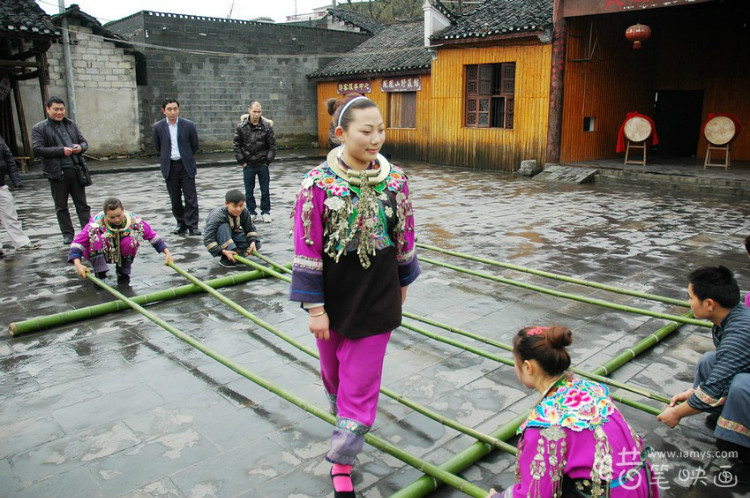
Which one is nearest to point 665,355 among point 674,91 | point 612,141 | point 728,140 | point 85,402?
point 85,402

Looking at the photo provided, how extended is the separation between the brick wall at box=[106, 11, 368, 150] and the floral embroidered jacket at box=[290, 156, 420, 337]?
17825 mm

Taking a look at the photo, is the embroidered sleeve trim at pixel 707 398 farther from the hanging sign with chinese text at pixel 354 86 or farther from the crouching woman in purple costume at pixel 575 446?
the hanging sign with chinese text at pixel 354 86

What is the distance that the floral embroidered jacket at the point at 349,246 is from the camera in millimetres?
2398

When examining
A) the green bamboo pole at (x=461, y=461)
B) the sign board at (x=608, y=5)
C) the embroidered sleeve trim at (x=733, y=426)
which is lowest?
the green bamboo pole at (x=461, y=461)

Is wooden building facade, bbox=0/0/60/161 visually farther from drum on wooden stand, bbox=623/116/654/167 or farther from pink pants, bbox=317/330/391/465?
pink pants, bbox=317/330/391/465

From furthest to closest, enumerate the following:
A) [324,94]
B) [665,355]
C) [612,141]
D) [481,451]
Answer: [324,94], [612,141], [665,355], [481,451]

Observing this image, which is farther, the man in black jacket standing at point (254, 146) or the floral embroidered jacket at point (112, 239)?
the man in black jacket standing at point (254, 146)

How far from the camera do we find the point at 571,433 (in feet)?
6.06

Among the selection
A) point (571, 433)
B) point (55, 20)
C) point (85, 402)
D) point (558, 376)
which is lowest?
point (85, 402)

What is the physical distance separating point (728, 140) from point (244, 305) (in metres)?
11.3

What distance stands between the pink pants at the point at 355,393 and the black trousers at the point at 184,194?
5.51m

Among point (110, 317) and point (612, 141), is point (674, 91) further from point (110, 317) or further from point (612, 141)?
point (110, 317)

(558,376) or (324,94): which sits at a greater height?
(324,94)

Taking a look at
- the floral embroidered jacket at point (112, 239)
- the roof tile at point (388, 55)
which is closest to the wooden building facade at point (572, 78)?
the roof tile at point (388, 55)
